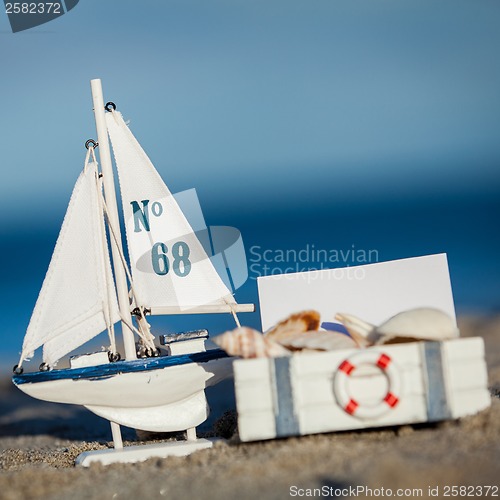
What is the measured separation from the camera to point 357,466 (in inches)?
113

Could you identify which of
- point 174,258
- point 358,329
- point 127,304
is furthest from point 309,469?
point 174,258

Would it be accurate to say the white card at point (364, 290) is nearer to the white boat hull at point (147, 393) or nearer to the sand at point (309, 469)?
the white boat hull at point (147, 393)

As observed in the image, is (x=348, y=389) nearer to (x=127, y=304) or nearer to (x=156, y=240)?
(x=127, y=304)

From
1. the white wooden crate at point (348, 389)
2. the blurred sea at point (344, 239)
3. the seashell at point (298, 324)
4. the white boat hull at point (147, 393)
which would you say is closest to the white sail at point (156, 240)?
the white boat hull at point (147, 393)

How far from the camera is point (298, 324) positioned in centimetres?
410

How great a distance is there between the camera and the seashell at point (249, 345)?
11.5ft

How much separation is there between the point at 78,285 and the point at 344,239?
19.4 feet

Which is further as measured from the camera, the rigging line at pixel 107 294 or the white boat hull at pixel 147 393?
the rigging line at pixel 107 294

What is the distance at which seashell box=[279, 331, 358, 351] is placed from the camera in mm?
3592

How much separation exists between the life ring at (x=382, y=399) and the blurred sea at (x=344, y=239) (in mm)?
5400

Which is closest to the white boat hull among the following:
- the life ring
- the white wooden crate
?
the white wooden crate

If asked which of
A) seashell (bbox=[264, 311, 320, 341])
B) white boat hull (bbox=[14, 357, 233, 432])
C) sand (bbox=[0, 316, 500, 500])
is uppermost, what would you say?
seashell (bbox=[264, 311, 320, 341])

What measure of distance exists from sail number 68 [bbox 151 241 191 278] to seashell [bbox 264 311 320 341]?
0.82 metres

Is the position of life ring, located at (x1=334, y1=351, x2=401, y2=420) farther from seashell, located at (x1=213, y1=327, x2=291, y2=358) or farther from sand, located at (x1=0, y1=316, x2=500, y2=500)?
seashell, located at (x1=213, y1=327, x2=291, y2=358)
